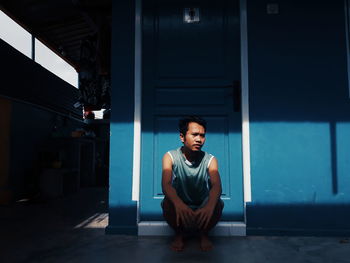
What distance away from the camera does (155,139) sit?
275 centimetres

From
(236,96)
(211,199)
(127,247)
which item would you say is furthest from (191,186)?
(236,96)

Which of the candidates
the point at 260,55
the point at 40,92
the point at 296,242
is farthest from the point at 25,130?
the point at 296,242

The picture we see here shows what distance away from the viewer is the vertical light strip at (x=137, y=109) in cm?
264

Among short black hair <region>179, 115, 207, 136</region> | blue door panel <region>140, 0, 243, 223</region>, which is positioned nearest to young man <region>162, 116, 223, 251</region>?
short black hair <region>179, 115, 207, 136</region>

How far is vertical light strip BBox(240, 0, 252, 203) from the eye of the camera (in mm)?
2623

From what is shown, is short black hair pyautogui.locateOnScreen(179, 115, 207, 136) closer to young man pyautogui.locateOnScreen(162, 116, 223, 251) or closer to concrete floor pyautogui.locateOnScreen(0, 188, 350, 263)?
young man pyautogui.locateOnScreen(162, 116, 223, 251)

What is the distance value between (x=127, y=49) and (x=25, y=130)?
359 cm

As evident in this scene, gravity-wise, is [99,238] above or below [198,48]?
below

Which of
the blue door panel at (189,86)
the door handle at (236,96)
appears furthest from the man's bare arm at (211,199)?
the door handle at (236,96)

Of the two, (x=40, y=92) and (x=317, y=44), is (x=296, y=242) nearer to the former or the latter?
(x=317, y=44)

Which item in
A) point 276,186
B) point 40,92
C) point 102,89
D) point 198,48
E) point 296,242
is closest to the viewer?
point 296,242

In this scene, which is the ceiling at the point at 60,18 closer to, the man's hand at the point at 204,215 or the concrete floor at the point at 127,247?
the concrete floor at the point at 127,247

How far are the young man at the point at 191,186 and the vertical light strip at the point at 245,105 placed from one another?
540mm

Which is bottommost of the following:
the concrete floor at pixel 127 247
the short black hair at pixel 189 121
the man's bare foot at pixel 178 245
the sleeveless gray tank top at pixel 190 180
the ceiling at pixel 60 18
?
the concrete floor at pixel 127 247
